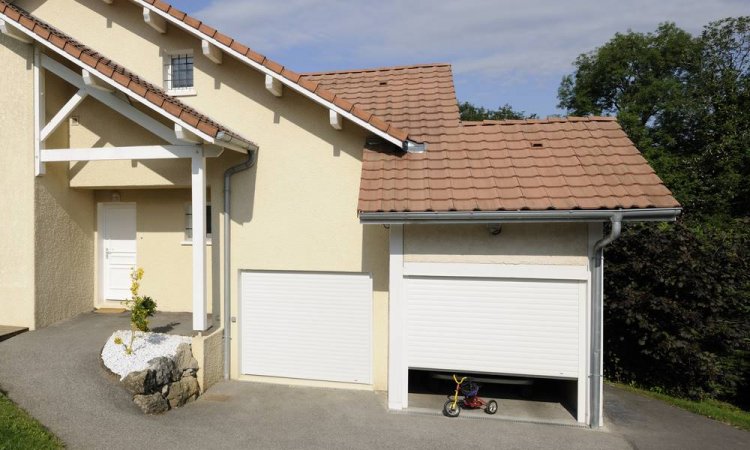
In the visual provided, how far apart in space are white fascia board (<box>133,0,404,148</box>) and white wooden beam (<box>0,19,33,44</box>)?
206cm

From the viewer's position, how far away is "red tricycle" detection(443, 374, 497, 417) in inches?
267

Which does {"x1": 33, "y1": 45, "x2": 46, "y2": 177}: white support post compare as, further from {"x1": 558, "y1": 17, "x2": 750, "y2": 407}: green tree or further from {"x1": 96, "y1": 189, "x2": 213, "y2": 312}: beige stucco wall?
{"x1": 558, "y1": 17, "x2": 750, "y2": 407}: green tree

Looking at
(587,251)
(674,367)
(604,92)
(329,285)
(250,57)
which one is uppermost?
(604,92)

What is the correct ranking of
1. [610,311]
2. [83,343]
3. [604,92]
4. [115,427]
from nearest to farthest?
[115,427]
[83,343]
[610,311]
[604,92]

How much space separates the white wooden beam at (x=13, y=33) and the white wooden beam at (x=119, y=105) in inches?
15.2

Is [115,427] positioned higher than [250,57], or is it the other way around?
[250,57]

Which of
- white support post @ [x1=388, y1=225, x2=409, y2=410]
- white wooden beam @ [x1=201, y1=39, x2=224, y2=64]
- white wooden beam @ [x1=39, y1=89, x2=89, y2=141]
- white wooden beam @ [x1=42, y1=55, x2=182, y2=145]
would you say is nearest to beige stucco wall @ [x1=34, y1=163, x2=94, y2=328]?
white wooden beam @ [x1=39, y1=89, x2=89, y2=141]

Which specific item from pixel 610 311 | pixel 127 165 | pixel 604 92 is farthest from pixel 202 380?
pixel 604 92

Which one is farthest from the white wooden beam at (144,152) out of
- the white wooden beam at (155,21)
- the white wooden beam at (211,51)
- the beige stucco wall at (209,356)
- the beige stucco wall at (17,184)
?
the beige stucco wall at (209,356)

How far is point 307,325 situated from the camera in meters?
7.98

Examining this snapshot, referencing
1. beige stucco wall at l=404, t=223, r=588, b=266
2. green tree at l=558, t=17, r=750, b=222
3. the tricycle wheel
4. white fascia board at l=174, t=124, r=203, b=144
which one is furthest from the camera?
green tree at l=558, t=17, r=750, b=222

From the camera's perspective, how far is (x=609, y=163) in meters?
7.06

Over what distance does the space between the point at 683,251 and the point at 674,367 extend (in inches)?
91.1

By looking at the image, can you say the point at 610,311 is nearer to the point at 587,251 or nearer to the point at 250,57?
the point at 587,251
